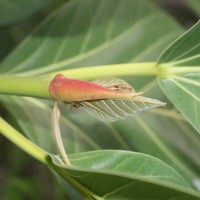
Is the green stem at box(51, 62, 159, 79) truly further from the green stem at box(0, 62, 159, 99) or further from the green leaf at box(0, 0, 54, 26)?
the green leaf at box(0, 0, 54, 26)

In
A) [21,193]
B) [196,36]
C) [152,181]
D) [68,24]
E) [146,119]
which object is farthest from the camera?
[21,193]

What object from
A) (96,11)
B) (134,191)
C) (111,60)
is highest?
(96,11)

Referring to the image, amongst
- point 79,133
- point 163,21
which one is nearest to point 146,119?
point 79,133

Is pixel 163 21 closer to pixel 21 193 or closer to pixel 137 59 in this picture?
pixel 137 59

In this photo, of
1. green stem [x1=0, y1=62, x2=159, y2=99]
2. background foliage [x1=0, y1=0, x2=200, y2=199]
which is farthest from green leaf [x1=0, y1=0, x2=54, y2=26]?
green stem [x1=0, y1=62, x2=159, y2=99]

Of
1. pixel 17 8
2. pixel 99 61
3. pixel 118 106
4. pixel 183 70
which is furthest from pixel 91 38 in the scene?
pixel 118 106

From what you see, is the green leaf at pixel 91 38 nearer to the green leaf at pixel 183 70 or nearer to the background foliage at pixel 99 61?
the background foliage at pixel 99 61

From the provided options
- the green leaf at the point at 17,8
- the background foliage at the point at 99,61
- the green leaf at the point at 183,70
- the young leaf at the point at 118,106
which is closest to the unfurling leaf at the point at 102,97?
the young leaf at the point at 118,106
